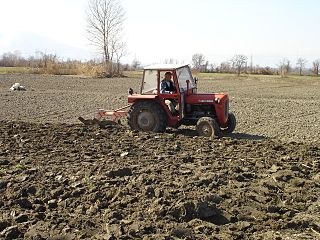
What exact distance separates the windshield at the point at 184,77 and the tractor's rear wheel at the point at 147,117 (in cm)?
74

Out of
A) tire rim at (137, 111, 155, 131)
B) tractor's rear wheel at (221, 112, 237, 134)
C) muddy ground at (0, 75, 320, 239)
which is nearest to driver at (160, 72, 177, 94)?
tire rim at (137, 111, 155, 131)

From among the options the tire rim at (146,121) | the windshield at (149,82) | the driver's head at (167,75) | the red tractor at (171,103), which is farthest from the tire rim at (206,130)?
the windshield at (149,82)

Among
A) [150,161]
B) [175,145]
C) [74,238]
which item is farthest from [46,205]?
[175,145]

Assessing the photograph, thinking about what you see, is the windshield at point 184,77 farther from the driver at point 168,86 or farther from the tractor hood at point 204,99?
the tractor hood at point 204,99

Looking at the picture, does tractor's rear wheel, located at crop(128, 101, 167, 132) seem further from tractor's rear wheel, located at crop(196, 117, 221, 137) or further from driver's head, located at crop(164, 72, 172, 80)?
tractor's rear wheel, located at crop(196, 117, 221, 137)

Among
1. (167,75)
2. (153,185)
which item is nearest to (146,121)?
(167,75)

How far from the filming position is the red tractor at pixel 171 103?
10.8 meters

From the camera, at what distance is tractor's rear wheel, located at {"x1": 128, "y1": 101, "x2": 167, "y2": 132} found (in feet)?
35.5

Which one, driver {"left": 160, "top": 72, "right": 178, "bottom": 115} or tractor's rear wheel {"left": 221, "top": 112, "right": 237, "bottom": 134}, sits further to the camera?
tractor's rear wheel {"left": 221, "top": 112, "right": 237, "bottom": 134}

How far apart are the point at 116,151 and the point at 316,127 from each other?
6245mm

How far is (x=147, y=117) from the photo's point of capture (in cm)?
1093

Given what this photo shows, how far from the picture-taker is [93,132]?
34.7ft

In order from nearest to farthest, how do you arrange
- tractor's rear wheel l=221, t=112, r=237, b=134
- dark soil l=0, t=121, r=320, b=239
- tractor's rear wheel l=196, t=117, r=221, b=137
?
1. dark soil l=0, t=121, r=320, b=239
2. tractor's rear wheel l=196, t=117, r=221, b=137
3. tractor's rear wheel l=221, t=112, r=237, b=134

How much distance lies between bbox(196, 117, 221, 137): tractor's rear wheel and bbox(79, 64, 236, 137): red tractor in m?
0.16
